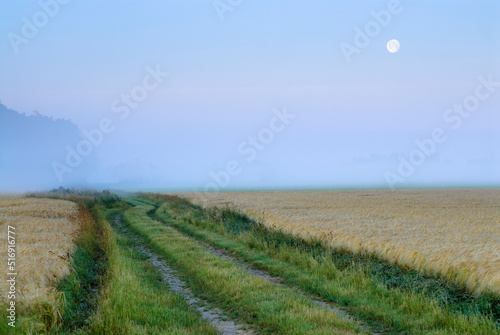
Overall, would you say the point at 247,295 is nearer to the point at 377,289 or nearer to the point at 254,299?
the point at 254,299

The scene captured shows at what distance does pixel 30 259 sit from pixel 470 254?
1282 cm

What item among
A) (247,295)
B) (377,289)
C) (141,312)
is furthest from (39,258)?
(377,289)

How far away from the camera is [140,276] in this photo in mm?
12805

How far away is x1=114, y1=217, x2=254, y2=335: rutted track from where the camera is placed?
8648 mm

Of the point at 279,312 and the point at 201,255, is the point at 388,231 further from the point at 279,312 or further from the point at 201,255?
the point at 279,312

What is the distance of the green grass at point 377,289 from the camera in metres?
8.44

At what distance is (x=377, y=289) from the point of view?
1053cm

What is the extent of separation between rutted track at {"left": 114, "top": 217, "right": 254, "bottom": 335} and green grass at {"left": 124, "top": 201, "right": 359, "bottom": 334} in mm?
267

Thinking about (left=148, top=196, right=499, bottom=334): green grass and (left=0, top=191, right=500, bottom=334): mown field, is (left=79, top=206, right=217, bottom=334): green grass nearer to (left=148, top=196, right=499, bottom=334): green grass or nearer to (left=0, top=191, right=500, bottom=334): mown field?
(left=0, top=191, right=500, bottom=334): mown field

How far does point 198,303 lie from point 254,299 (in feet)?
4.88

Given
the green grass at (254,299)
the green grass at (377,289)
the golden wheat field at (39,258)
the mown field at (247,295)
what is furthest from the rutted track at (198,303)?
the golden wheat field at (39,258)

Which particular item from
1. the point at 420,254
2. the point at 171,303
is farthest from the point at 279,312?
the point at 420,254

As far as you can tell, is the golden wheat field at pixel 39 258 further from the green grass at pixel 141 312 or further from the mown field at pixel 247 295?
the green grass at pixel 141 312

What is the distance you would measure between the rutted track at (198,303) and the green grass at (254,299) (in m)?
0.27
